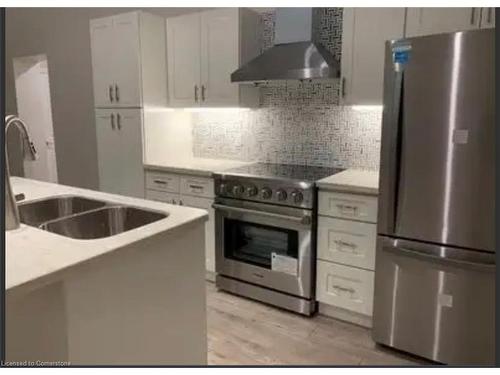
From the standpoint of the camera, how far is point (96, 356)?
4.11 feet

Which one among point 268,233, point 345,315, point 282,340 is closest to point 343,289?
point 345,315

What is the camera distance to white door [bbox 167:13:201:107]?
3198mm

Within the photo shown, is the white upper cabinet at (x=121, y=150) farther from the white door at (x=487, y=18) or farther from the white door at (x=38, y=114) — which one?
the white door at (x=487, y=18)

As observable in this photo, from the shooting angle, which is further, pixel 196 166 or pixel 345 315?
pixel 196 166

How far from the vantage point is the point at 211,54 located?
10.3 feet

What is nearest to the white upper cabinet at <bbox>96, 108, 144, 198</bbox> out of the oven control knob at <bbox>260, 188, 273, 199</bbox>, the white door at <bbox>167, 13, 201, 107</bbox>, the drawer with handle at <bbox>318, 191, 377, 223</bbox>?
the white door at <bbox>167, 13, 201, 107</bbox>

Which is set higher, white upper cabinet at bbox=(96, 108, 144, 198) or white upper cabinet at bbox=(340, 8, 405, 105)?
white upper cabinet at bbox=(340, 8, 405, 105)

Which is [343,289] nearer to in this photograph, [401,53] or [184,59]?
[401,53]

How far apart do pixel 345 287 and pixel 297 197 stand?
651 mm

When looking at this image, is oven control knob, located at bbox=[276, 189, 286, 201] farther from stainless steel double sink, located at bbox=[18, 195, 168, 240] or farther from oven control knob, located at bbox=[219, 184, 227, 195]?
stainless steel double sink, located at bbox=[18, 195, 168, 240]

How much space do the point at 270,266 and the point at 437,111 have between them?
146 centimetres

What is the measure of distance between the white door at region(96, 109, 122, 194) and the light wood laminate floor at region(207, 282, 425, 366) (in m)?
1.53

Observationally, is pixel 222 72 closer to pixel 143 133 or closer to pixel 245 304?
pixel 143 133
